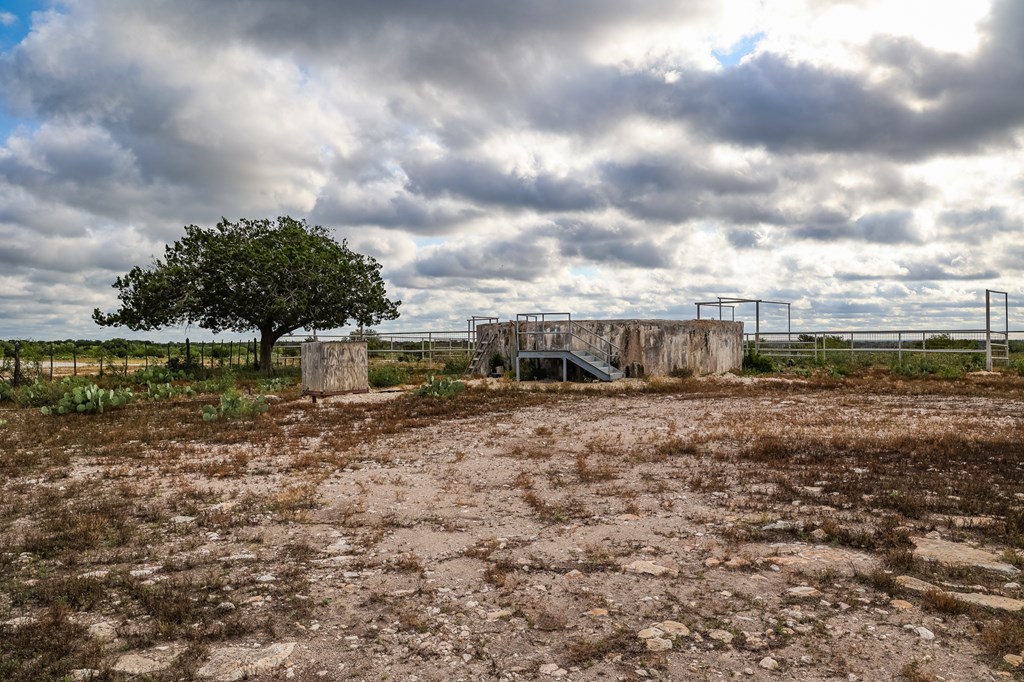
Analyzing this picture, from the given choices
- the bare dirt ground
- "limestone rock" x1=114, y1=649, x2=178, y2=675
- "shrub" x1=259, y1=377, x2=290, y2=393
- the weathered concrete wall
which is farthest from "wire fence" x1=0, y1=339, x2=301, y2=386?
"limestone rock" x1=114, y1=649, x2=178, y2=675

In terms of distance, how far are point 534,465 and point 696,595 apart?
5112 millimetres

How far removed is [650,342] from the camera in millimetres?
25766

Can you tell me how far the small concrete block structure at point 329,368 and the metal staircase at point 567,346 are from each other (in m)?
6.82

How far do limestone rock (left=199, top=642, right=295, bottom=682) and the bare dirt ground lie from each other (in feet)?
0.06

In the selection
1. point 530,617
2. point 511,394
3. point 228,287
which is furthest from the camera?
point 228,287

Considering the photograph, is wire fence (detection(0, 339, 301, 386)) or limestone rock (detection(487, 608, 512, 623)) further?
wire fence (detection(0, 339, 301, 386))

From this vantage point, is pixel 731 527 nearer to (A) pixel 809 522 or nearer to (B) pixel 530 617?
(A) pixel 809 522

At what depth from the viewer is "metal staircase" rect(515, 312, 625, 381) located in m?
24.8

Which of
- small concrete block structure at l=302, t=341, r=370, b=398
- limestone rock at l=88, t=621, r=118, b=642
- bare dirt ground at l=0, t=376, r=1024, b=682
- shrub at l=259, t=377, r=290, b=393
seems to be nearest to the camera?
bare dirt ground at l=0, t=376, r=1024, b=682

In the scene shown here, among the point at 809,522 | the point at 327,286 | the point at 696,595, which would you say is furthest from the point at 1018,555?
the point at 327,286

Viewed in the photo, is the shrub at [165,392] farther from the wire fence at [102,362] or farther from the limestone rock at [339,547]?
the limestone rock at [339,547]

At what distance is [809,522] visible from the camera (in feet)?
21.7

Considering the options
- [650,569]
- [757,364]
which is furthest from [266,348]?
[650,569]

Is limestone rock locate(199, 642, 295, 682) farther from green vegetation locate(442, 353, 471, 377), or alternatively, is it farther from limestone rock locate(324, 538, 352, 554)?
green vegetation locate(442, 353, 471, 377)
